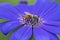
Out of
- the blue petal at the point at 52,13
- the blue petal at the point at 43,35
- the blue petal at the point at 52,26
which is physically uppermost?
the blue petal at the point at 52,13

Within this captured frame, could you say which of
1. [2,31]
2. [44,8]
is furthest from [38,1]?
Result: [2,31]

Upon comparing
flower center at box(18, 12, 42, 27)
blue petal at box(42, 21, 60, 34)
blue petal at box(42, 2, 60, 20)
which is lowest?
blue petal at box(42, 21, 60, 34)

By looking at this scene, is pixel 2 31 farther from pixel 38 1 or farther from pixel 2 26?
pixel 38 1

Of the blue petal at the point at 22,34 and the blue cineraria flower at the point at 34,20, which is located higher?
the blue cineraria flower at the point at 34,20

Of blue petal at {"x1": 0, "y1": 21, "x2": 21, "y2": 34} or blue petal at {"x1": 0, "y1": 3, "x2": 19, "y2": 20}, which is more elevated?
blue petal at {"x1": 0, "y1": 3, "x2": 19, "y2": 20}
